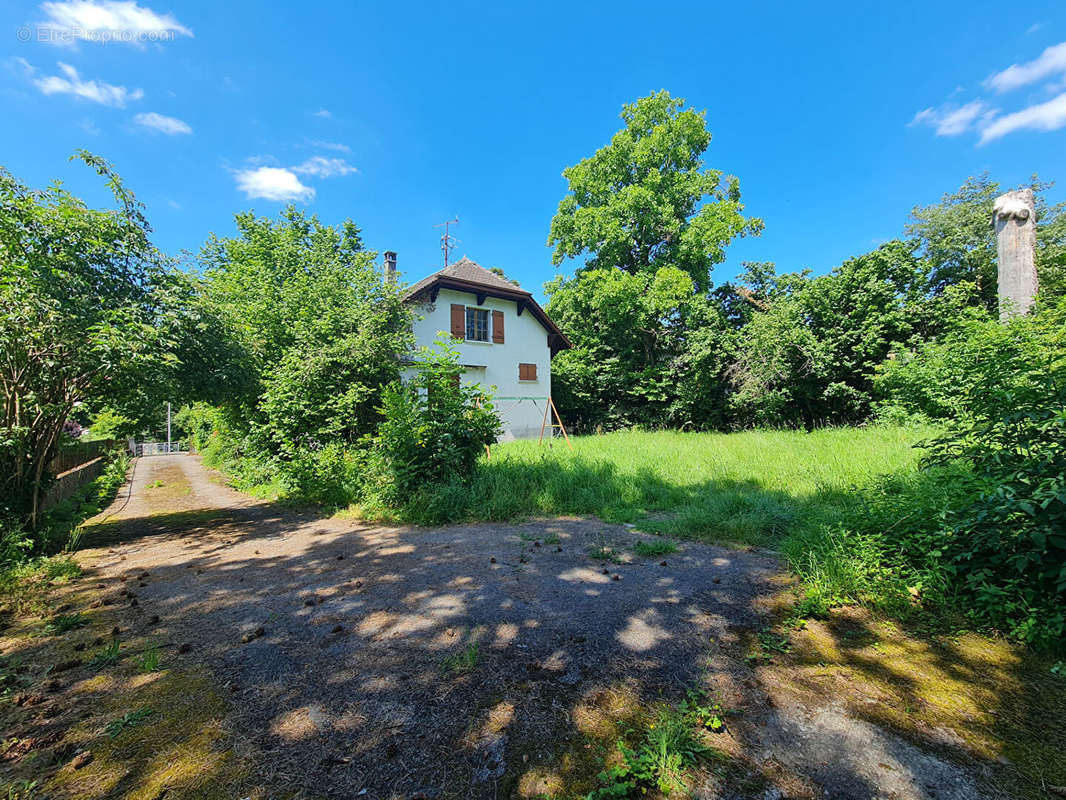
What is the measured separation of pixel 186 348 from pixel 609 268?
18184 mm

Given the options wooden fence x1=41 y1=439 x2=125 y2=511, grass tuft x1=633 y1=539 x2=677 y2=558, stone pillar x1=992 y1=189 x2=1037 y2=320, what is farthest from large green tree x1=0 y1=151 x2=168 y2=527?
stone pillar x1=992 y1=189 x2=1037 y2=320

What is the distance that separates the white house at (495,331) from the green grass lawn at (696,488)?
8739 millimetres

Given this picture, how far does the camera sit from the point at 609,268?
2047 cm

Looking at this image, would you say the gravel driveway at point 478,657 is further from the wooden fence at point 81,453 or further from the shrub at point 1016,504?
the wooden fence at point 81,453

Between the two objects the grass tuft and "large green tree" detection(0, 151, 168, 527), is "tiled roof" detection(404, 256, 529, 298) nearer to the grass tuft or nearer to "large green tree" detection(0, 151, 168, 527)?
"large green tree" detection(0, 151, 168, 527)

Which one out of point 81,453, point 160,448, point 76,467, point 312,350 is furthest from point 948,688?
point 160,448

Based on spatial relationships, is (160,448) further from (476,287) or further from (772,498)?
(772,498)

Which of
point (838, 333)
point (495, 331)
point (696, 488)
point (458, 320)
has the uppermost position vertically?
point (458, 320)

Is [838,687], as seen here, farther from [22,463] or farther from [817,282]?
[817,282]

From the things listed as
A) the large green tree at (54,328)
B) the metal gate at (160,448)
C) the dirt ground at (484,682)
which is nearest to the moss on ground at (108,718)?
the dirt ground at (484,682)

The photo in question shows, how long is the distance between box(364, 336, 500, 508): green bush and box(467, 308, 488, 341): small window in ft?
34.9

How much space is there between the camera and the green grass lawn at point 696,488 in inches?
185

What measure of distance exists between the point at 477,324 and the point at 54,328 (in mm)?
14162

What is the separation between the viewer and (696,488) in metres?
6.32
